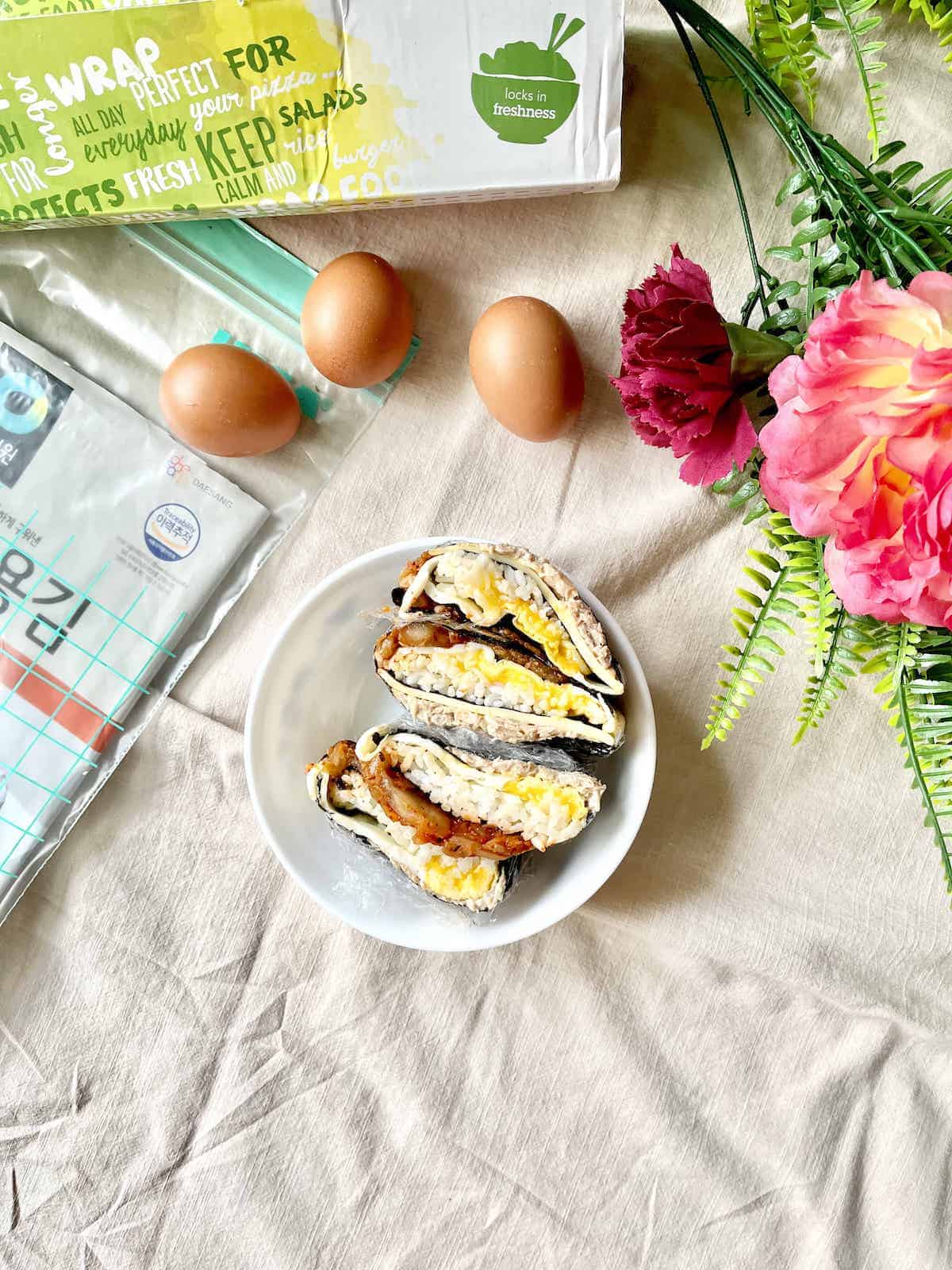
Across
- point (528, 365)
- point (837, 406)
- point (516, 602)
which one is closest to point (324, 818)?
point (516, 602)

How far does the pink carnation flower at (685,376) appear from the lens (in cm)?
50

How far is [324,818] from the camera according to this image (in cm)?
69

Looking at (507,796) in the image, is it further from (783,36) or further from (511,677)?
(783,36)

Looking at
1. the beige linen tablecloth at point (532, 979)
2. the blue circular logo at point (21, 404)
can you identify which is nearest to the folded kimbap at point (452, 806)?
the beige linen tablecloth at point (532, 979)

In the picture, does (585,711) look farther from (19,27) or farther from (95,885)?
(19,27)

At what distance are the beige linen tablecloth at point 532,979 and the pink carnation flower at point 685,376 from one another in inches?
7.0

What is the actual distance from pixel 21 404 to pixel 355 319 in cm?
26

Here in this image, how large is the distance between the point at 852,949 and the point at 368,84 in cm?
66

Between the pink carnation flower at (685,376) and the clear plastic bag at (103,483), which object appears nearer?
the pink carnation flower at (685,376)

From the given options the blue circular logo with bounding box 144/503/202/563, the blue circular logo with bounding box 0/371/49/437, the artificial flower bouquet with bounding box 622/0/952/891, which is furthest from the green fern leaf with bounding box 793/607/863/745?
the blue circular logo with bounding box 0/371/49/437

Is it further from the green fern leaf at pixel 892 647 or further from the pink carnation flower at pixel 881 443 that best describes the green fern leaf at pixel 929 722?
the pink carnation flower at pixel 881 443

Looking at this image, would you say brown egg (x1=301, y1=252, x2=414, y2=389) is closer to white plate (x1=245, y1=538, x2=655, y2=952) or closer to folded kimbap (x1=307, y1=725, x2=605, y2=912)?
white plate (x1=245, y1=538, x2=655, y2=952)

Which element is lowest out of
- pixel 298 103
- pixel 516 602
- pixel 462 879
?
pixel 462 879

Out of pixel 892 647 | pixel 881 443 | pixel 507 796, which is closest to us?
pixel 881 443
